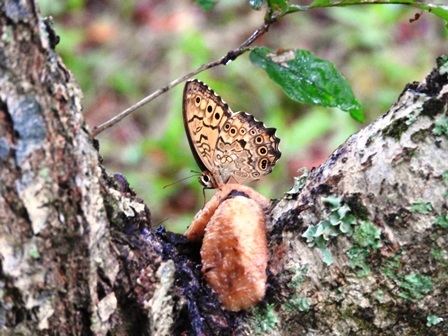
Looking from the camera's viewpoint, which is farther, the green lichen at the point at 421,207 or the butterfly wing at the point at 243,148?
the butterfly wing at the point at 243,148

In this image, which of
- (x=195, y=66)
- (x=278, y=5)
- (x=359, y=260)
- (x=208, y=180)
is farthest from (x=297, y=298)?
(x=195, y=66)

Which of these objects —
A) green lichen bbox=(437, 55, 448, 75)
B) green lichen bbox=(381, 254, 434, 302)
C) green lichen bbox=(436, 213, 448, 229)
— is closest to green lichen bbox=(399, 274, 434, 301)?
green lichen bbox=(381, 254, 434, 302)

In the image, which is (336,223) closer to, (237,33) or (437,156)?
(437,156)

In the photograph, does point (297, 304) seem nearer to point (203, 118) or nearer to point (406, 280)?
point (406, 280)

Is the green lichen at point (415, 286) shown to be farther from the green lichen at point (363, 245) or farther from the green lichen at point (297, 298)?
the green lichen at point (297, 298)

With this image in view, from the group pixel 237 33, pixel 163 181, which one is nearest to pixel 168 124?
pixel 163 181

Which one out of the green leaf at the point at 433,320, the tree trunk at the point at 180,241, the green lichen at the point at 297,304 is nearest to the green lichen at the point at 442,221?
the tree trunk at the point at 180,241
